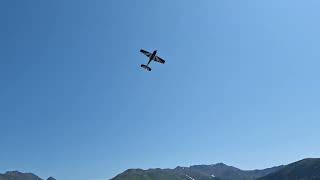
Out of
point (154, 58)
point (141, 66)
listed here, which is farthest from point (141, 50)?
point (141, 66)

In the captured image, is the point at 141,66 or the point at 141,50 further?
the point at 141,66

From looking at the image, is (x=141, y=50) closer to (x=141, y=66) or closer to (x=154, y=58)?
(x=154, y=58)

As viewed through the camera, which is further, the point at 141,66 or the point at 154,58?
the point at 141,66

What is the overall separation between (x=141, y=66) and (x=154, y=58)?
14.6m

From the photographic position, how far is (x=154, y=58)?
87.4m

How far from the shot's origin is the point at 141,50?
8800cm

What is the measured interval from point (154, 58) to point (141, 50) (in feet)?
10.9

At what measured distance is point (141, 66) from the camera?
3999 inches
